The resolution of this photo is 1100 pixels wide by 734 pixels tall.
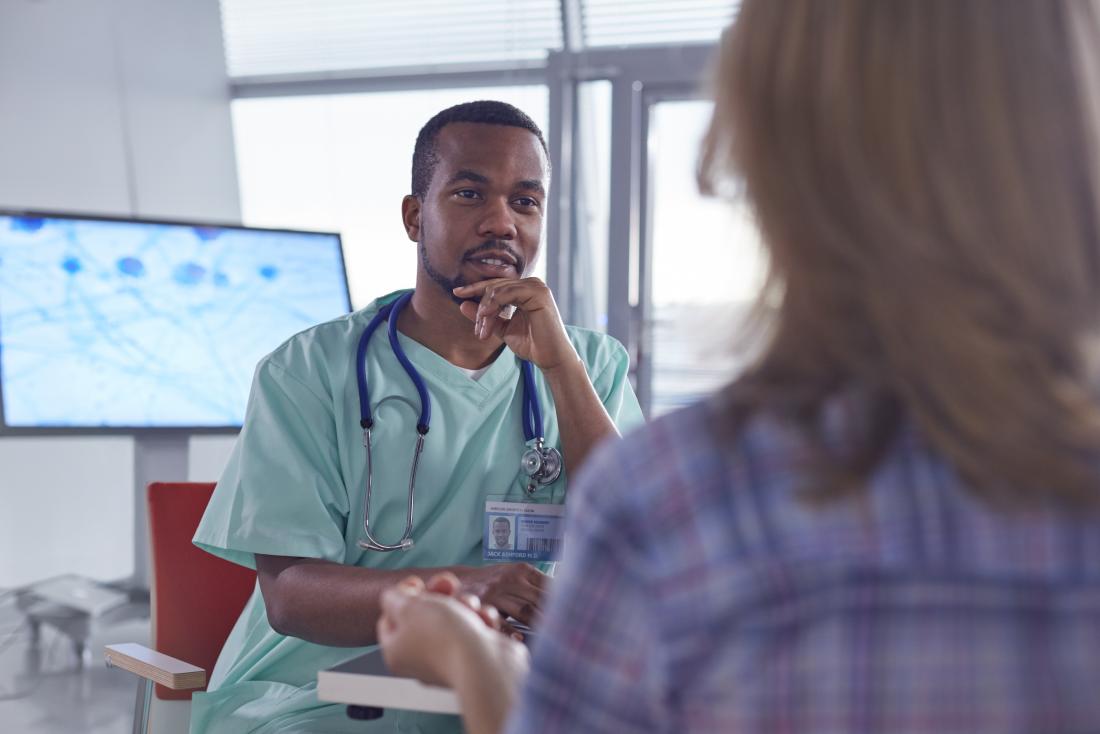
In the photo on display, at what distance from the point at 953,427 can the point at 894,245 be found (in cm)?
10

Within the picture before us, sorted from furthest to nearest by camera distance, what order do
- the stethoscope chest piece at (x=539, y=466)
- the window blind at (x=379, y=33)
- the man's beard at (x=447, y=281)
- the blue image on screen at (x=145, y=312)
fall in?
the window blind at (x=379, y=33), the blue image on screen at (x=145, y=312), the man's beard at (x=447, y=281), the stethoscope chest piece at (x=539, y=466)

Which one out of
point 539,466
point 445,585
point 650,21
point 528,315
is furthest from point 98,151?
point 445,585

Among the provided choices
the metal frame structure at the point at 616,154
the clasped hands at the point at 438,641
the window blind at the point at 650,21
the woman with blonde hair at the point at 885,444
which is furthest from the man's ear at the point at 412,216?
the window blind at the point at 650,21

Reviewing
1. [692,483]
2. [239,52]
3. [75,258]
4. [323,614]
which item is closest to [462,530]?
[323,614]

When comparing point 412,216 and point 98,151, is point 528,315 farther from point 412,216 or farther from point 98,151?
point 98,151

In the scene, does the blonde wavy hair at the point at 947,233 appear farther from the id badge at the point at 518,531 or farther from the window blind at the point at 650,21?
the window blind at the point at 650,21

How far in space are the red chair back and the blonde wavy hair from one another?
1294mm

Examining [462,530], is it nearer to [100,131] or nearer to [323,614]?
[323,614]

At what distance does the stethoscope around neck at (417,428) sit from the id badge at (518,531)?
2.6 inches

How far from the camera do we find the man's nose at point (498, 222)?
172 cm

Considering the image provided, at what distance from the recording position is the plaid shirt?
1.73 feet

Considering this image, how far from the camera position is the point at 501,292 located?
5.47ft

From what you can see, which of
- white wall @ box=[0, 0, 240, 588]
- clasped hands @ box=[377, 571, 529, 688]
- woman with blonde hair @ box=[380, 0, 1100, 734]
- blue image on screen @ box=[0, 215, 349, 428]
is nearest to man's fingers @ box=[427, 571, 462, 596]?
clasped hands @ box=[377, 571, 529, 688]


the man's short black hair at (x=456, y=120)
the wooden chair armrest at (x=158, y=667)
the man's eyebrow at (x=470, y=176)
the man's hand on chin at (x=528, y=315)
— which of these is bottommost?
the wooden chair armrest at (x=158, y=667)
